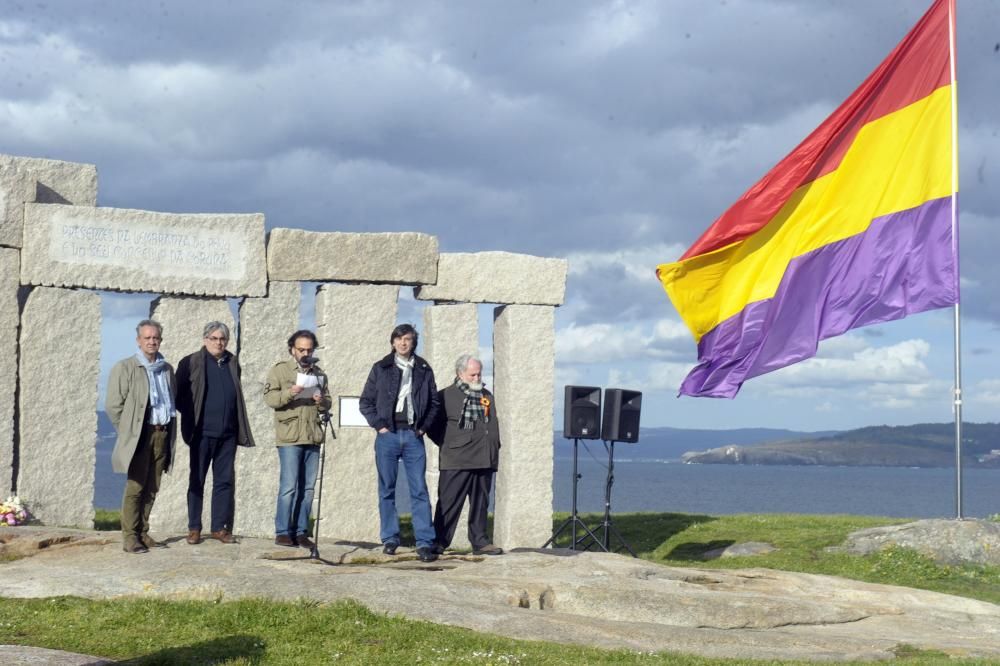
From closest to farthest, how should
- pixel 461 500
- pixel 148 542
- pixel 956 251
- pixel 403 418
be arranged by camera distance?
pixel 148 542 → pixel 403 418 → pixel 461 500 → pixel 956 251

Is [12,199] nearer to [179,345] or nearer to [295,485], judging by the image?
[179,345]

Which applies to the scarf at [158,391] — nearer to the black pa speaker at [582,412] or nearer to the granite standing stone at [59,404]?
the granite standing stone at [59,404]

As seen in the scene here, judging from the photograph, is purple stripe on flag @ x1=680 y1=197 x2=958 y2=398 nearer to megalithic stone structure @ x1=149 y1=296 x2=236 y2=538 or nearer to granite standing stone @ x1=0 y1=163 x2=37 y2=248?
megalithic stone structure @ x1=149 y1=296 x2=236 y2=538

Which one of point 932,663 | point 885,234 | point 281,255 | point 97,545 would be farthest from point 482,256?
point 932,663

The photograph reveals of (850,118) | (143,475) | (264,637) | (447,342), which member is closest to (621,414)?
(447,342)

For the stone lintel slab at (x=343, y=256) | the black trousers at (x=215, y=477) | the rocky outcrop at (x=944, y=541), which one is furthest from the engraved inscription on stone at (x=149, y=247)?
the rocky outcrop at (x=944, y=541)

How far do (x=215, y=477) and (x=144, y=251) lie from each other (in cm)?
375

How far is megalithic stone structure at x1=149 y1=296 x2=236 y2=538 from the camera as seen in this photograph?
12922 mm

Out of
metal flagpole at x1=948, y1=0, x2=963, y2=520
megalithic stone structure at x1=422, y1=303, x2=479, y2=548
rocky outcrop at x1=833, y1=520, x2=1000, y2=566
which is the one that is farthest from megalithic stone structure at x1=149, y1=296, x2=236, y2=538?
metal flagpole at x1=948, y1=0, x2=963, y2=520

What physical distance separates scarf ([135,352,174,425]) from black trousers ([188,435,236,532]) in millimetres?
935

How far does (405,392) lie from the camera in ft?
33.5

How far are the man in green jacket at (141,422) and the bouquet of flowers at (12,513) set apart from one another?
3582mm

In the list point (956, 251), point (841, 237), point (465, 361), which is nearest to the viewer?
point (465, 361)

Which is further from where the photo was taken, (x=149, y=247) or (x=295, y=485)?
(x=149, y=247)
